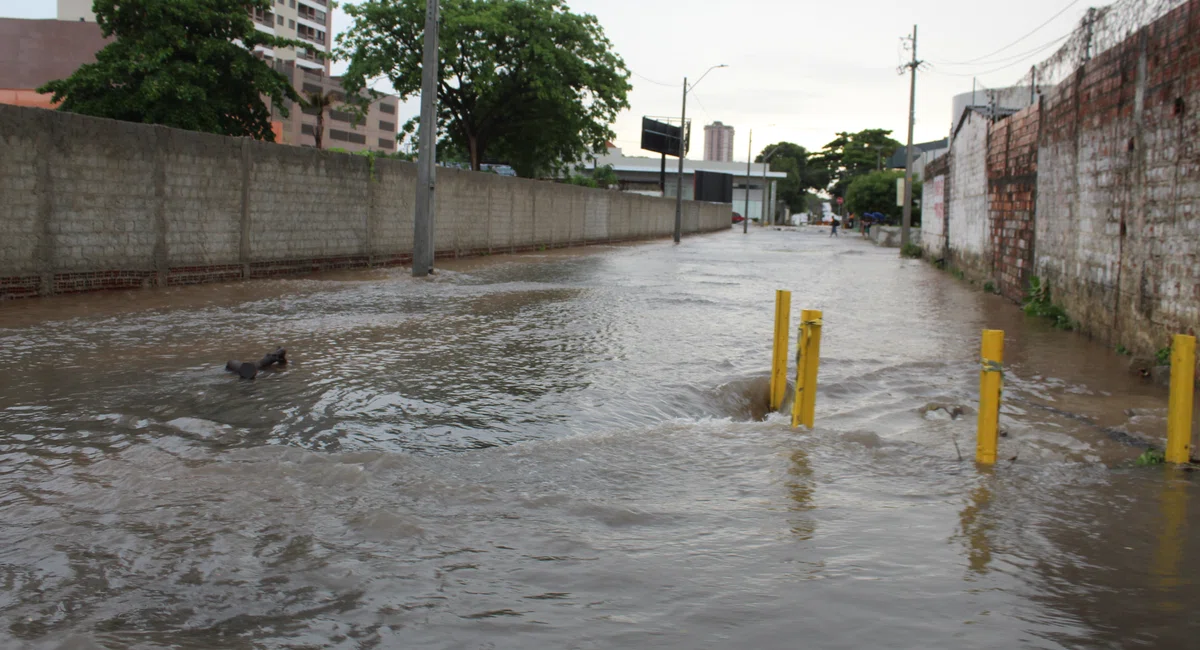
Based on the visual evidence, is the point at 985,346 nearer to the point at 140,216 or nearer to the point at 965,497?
the point at 965,497

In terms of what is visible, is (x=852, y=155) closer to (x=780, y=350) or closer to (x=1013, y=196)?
(x=1013, y=196)

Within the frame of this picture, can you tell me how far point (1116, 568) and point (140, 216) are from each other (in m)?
13.7

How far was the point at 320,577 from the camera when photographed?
3.87 metres

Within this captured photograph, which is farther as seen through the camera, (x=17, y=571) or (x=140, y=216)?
(x=140, y=216)

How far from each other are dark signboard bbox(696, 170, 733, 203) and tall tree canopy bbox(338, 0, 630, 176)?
1710 inches

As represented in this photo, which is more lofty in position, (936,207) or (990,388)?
(936,207)

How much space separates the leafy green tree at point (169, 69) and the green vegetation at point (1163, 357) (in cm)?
3257

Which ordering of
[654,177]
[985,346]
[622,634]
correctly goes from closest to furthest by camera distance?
1. [622,634]
2. [985,346]
3. [654,177]

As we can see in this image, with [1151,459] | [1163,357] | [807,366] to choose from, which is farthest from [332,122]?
[1151,459]

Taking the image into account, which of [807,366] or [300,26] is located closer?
[807,366]

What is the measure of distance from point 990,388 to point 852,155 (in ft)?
394

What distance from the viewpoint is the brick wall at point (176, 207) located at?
12672 millimetres

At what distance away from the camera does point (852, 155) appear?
396 ft

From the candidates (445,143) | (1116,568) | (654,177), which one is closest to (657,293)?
(1116,568)
